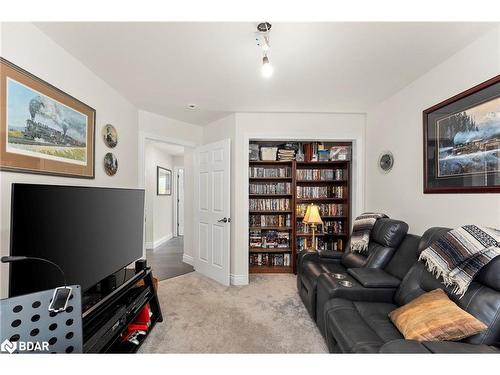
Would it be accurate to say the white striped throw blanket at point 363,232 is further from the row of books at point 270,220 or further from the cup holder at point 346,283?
the row of books at point 270,220

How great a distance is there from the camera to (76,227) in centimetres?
136

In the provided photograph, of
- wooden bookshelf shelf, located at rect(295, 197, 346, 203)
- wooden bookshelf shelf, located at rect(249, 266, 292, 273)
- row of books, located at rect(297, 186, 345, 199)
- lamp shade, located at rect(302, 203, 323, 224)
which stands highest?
row of books, located at rect(297, 186, 345, 199)

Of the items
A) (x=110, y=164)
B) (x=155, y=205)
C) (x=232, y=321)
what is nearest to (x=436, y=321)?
(x=232, y=321)

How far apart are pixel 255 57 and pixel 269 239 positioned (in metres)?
2.68

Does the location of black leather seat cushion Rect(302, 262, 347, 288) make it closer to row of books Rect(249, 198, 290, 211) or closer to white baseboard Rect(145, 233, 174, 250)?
row of books Rect(249, 198, 290, 211)

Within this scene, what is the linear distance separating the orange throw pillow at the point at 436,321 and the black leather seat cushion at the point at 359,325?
104mm

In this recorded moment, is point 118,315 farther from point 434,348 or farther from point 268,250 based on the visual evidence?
point 268,250

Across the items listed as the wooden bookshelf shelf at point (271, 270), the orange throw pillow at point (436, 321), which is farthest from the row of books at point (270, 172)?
the orange throw pillow at point (436, 321)

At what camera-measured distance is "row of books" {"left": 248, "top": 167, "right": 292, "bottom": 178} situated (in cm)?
359

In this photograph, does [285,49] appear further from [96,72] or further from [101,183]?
[101,183]

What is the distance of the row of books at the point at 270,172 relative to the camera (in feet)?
11.8

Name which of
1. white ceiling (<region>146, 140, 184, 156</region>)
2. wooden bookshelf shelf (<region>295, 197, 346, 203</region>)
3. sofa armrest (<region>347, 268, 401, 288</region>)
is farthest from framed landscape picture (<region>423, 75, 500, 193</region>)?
white ceiling (<region>146, 140, 184, 156</region>)

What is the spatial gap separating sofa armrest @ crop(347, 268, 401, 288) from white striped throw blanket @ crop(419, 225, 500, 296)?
1.15 feet

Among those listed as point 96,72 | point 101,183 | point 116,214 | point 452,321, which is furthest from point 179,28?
point 452,321
